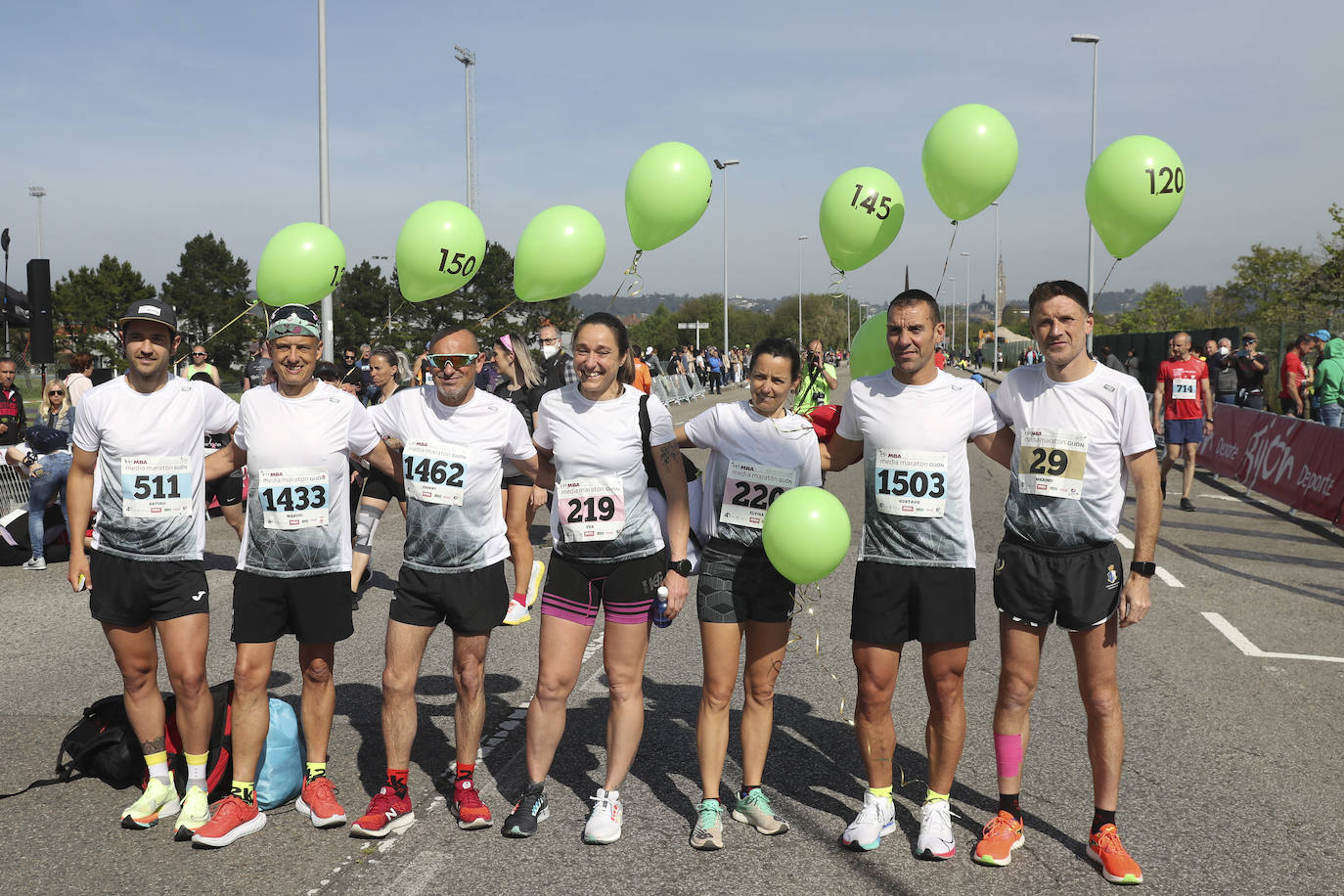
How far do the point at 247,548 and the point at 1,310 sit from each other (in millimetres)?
20473

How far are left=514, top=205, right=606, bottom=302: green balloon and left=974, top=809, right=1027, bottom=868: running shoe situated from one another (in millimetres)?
2819

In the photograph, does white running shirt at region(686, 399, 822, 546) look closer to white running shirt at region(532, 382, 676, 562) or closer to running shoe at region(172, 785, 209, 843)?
white running shirt at region(532, 382, 676, 562)

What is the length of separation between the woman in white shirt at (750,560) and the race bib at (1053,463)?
78cm

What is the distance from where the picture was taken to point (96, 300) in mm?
59406

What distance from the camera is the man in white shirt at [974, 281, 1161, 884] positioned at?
3887 mm

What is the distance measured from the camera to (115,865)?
379 centimetres

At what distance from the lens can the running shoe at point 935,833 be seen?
3906mm

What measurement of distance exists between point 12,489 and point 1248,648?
1111cm

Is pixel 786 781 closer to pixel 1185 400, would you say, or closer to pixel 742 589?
pixel 742 589

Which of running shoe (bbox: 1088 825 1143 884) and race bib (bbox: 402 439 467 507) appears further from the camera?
race bib (bbox: 402 439 467 507)

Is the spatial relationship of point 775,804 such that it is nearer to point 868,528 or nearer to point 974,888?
point 974,888

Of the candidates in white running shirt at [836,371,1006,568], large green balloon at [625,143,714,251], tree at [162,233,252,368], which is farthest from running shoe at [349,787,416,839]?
tree at [162,233,252,368]

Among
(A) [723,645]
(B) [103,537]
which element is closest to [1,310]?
(B) [103,537]

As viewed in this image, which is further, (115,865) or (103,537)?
(103,537)
